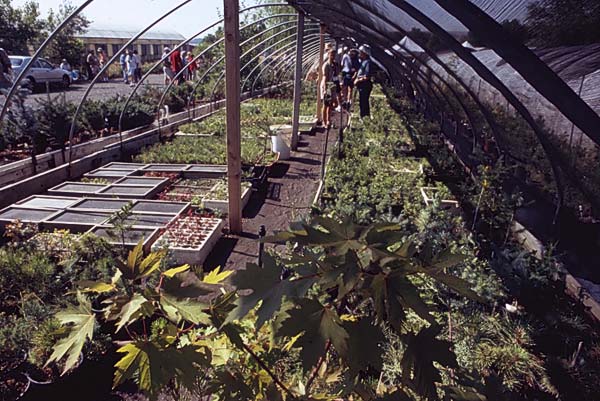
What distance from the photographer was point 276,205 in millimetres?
6312

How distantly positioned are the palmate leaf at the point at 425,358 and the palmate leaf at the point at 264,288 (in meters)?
0.29

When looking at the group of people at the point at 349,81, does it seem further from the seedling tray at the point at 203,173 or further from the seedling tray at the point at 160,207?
the seedling tray at the point at 160,207

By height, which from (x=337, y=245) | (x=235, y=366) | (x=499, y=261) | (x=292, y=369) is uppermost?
(x=337, y=245)

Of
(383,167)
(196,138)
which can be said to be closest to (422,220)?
(383,167)

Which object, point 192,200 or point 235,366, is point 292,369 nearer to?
point 235,366

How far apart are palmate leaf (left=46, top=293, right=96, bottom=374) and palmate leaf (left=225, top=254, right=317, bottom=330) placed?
405 mm

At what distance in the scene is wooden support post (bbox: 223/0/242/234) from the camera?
434cm

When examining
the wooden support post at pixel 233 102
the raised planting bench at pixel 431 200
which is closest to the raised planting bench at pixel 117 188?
the wooden support post at pixel 233 102

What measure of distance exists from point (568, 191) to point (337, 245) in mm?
4844

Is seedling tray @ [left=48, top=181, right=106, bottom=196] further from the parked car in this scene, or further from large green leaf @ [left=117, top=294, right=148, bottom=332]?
the parked car

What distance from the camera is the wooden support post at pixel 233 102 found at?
434cm

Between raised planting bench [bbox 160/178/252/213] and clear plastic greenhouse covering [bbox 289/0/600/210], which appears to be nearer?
clear plastic greenhouse covering [bbox 289/0/600/210]

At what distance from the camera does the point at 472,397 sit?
960 mm

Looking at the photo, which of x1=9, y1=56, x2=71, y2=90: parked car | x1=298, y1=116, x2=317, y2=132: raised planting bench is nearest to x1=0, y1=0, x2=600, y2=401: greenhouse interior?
x1=298, y1=116, x2=317, y2=132: raised planting bench
